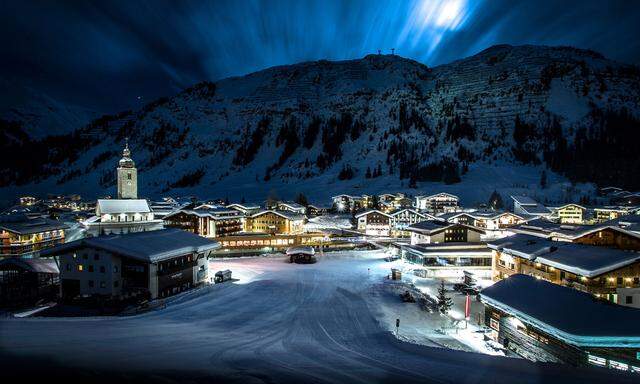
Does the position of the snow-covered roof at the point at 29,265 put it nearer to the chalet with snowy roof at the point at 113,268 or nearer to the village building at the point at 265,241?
the chalet with snowy roof at the point at 113,268

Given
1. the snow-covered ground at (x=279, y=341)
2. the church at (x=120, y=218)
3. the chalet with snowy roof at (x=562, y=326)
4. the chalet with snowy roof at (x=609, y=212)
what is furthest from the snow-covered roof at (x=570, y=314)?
the chalet with snowy roof at (x=609, y=212)

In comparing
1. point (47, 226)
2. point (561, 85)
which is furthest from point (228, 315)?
point (561, 85)

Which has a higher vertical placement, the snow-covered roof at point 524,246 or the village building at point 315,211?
the snow-covered roof at point 524,246

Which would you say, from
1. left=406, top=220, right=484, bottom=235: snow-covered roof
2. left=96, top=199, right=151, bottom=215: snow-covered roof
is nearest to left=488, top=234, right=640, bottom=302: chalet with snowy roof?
left=406, top=220, right=484, bottom=235: snow-covered roof

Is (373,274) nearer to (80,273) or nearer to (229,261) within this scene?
(229,261)

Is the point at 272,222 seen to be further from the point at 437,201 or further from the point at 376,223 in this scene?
the point at 437,201
